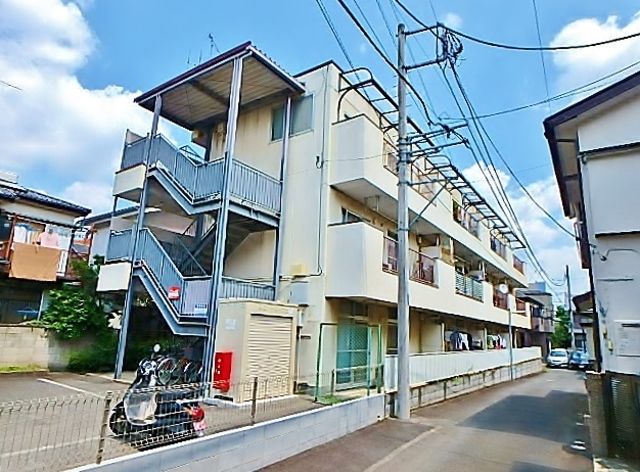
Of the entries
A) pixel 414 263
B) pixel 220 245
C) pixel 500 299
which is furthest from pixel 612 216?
pixel 500 299

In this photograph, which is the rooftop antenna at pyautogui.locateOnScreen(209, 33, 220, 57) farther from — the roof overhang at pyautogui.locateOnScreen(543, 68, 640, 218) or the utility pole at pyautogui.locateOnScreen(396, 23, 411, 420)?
the roof overhang at pyautogui.locateOnScreen(543, 68, 640, 218)

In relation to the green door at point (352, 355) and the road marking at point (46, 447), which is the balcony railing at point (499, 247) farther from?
the road marking at point (46, 447)

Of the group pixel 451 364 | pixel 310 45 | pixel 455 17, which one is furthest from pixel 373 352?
pixel 455 17

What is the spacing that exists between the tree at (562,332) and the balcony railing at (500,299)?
1015 inches

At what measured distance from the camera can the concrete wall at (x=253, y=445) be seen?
4.36m

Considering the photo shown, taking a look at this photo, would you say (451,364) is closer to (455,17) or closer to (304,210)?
(304,210)

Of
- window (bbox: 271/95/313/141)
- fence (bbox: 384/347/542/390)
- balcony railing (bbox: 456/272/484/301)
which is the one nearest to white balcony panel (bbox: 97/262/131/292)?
window (bbox: 271/95/313/141)

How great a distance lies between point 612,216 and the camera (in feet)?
26.2

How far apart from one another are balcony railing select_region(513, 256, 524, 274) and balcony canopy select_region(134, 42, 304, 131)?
67.1 feet

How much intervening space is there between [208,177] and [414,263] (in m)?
6.67

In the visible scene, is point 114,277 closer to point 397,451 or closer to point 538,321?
point 397,451

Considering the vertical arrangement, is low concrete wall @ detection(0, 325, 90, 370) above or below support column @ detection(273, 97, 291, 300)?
below

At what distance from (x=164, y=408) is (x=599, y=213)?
27.4ft

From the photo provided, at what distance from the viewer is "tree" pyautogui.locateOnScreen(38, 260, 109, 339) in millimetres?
11977
